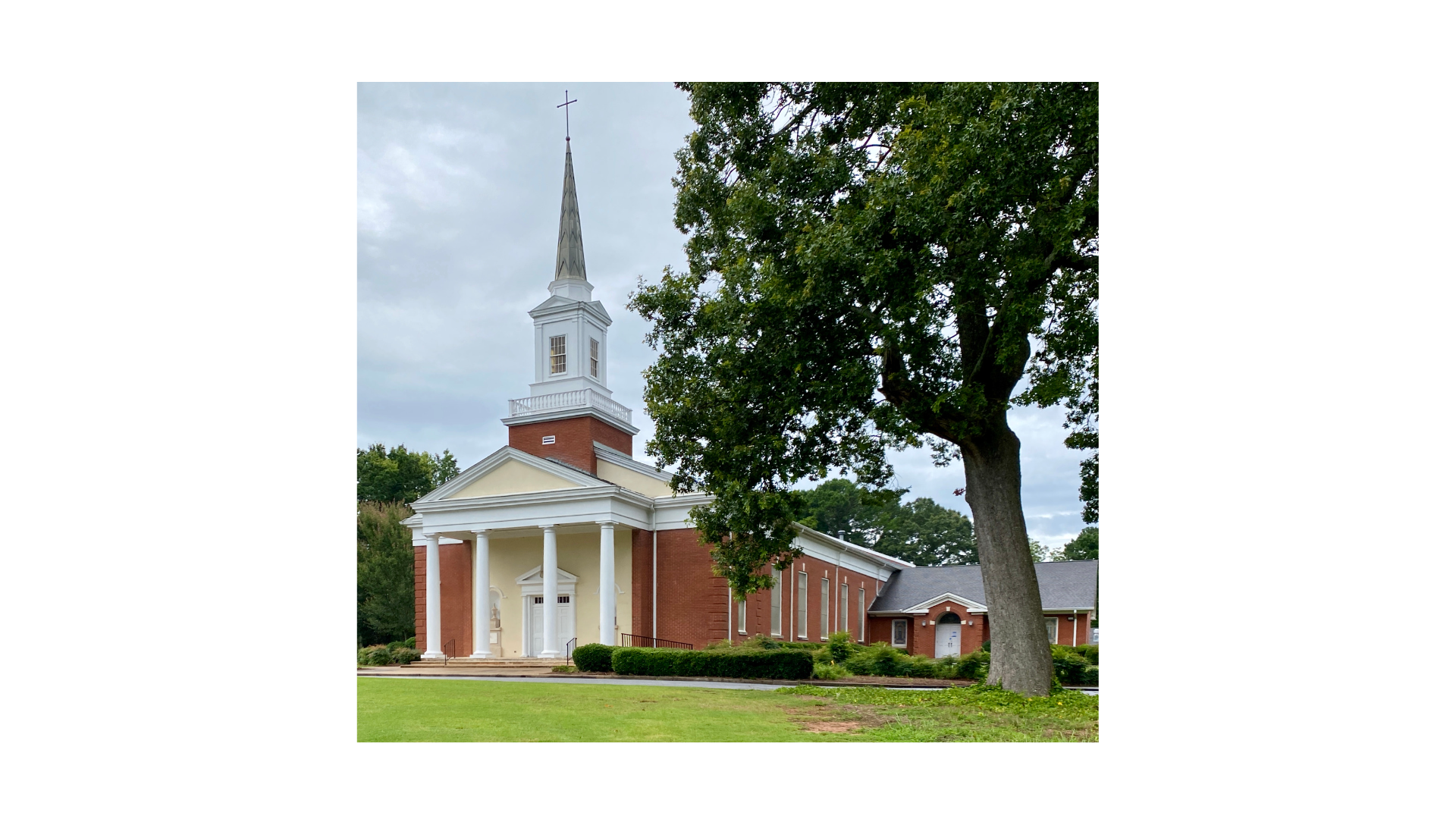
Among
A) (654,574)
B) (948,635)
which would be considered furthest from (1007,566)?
(948,635)

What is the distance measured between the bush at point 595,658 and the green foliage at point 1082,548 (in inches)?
980

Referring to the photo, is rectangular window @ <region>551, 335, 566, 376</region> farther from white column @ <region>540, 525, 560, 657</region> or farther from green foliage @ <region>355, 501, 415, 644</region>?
green foliage @ <region>355, 501, 415, 644</region>

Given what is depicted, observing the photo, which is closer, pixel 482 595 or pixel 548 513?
pixel 548 513

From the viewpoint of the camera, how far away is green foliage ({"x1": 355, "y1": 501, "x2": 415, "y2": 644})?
3631cm

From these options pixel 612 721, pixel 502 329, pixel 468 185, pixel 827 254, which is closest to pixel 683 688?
pixel 612 721

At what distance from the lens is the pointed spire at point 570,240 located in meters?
30.3

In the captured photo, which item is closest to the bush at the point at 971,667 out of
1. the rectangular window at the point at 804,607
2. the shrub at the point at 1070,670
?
the shrub at the point at 1070,670

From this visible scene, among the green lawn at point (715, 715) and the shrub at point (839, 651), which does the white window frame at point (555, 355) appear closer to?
the shrub at point (839, 651)

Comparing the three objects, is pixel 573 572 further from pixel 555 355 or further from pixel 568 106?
pixel 568 106

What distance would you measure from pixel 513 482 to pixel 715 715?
17826 mm

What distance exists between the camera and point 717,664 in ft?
68.3

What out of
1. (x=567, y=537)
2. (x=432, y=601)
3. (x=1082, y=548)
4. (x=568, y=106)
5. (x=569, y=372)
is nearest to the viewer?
(x=568, y=106)

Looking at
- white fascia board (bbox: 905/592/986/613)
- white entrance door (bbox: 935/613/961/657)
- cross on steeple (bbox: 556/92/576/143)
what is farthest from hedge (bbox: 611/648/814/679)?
white entrance door (bbox: 935/613/961/657)

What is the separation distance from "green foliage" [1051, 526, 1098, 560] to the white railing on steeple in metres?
21.9
